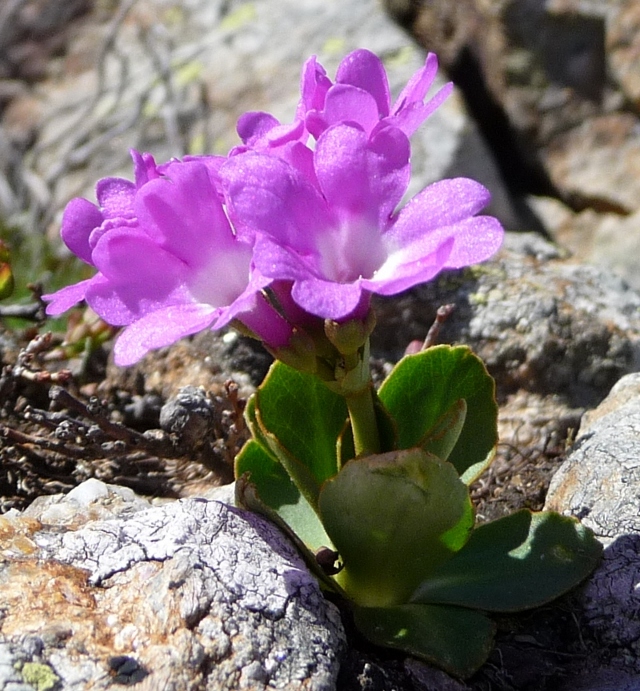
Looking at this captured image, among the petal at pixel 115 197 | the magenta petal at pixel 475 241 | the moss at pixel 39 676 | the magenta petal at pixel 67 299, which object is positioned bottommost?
the moss at pixel 39 676

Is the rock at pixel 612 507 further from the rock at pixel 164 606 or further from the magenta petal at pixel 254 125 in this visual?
the magenta petal at pixel 254 125

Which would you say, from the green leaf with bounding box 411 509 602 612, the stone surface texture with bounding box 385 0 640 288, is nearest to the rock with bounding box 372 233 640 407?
the green leaf with bounding box 411 509 602 612

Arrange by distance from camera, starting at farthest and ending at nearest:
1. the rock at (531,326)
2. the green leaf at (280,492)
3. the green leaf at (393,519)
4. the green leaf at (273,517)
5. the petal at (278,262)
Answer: the rock at (531,326) < the green leaf at (280,492) < the green leaf at (273,517) < the green leaf at (393,519) < the petal at (278,262)

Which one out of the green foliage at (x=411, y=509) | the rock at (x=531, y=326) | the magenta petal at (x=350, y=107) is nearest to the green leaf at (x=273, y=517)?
the green foliage at (x=411, y=509)

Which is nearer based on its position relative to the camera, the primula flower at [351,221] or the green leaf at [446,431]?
the primula flower at [351,221]

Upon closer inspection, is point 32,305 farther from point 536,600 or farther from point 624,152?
point 624,152

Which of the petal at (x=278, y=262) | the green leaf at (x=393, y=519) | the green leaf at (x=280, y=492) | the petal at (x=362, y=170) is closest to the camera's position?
the petal at (x=278, y=262)

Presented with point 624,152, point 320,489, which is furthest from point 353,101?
point 624,152
